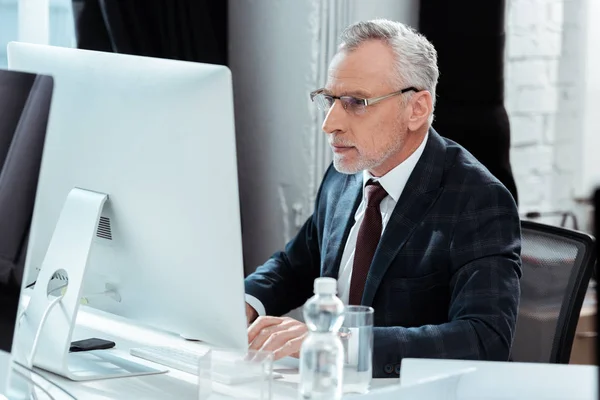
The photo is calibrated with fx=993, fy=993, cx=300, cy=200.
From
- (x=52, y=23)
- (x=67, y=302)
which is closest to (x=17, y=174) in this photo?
(x=67, y=302)

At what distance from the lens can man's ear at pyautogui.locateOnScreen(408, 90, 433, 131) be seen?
6.42ft


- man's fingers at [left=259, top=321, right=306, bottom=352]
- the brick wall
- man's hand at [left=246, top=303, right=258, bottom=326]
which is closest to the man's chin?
man's hand at [left=246, top=303, right=258, bottom=326]

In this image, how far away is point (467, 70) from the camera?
9.36 feet

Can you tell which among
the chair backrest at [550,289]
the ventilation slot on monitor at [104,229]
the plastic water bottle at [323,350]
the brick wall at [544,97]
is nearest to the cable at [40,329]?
the ventilation slot on monitor at [104,229]

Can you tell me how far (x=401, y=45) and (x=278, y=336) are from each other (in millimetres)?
659

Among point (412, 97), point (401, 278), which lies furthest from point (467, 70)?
point (401, 278)

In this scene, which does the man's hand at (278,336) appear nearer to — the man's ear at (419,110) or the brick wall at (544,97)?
the man's ear at (419,110)

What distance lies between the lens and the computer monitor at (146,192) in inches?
54.9

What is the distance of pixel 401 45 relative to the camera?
193cm

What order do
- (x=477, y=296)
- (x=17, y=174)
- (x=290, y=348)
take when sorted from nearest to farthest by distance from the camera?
(x=17, y=174)
(x=290, y=348)
(x=477, y=296)

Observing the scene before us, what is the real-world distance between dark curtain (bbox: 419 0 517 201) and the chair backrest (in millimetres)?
895

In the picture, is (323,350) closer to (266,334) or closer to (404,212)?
(266,334)

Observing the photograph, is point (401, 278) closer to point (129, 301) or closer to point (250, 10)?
point (129, 301)

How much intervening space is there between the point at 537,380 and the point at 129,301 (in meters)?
0.69
